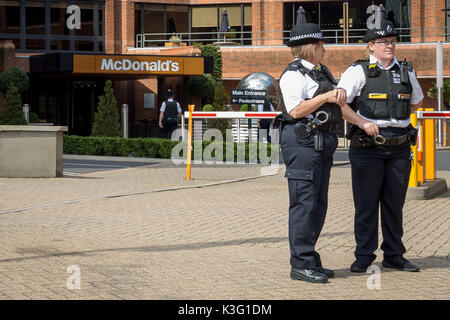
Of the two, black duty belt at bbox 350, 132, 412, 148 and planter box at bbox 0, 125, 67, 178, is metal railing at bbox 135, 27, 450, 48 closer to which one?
planter box at bbox 0, 125, 67, 178

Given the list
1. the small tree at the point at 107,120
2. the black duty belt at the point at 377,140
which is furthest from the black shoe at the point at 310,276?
the small tree at the point at 107,120

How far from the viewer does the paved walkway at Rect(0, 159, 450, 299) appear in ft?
20.2

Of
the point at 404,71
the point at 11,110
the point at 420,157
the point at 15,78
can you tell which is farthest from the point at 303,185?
the point at 15,78

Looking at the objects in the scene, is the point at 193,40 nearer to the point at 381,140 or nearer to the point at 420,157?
the point at 420,157

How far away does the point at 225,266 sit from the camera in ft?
23.4

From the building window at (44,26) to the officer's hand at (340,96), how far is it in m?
36.5

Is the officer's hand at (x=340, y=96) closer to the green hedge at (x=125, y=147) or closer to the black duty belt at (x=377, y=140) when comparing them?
the black duty belt at (x=377, y=140)

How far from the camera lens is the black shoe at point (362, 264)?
686cm

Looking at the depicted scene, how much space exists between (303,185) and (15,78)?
29824mm
